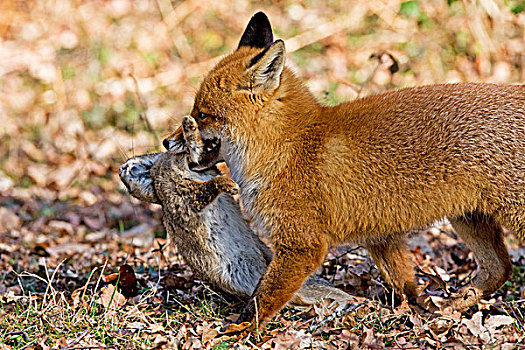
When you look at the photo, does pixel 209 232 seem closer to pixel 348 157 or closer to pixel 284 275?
pixel 284 275

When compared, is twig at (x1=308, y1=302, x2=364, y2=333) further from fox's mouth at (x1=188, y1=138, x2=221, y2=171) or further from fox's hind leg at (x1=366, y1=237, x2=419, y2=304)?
fox's mouth at (x1=188, y1=138, x2=221, y2=171)

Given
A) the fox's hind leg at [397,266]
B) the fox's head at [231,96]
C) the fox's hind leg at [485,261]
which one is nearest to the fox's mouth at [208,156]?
the fox's head at [231,96]

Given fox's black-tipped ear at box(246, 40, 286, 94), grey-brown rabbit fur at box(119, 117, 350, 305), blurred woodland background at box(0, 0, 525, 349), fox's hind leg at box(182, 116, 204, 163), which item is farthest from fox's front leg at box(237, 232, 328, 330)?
fox's black-tipped ear at box(246, 40, 286, 94)

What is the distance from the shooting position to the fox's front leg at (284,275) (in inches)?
171

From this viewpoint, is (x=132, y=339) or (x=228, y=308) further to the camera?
(x=228, y=308)

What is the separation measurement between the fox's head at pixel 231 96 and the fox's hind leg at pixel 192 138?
0.12m

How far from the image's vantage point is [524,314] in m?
4.95

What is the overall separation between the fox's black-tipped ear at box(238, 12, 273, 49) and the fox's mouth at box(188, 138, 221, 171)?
1.03 m

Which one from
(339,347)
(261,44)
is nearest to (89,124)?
(261,44)

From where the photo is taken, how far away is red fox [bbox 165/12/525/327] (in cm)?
430

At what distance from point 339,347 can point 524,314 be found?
178cm

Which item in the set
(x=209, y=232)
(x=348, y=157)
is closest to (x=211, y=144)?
(x=209, y=232)

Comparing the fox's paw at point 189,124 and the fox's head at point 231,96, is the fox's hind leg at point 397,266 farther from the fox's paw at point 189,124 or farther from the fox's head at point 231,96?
the fox's paw at point 189,124

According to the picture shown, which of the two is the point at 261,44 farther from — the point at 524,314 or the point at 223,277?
the point at 524,314
